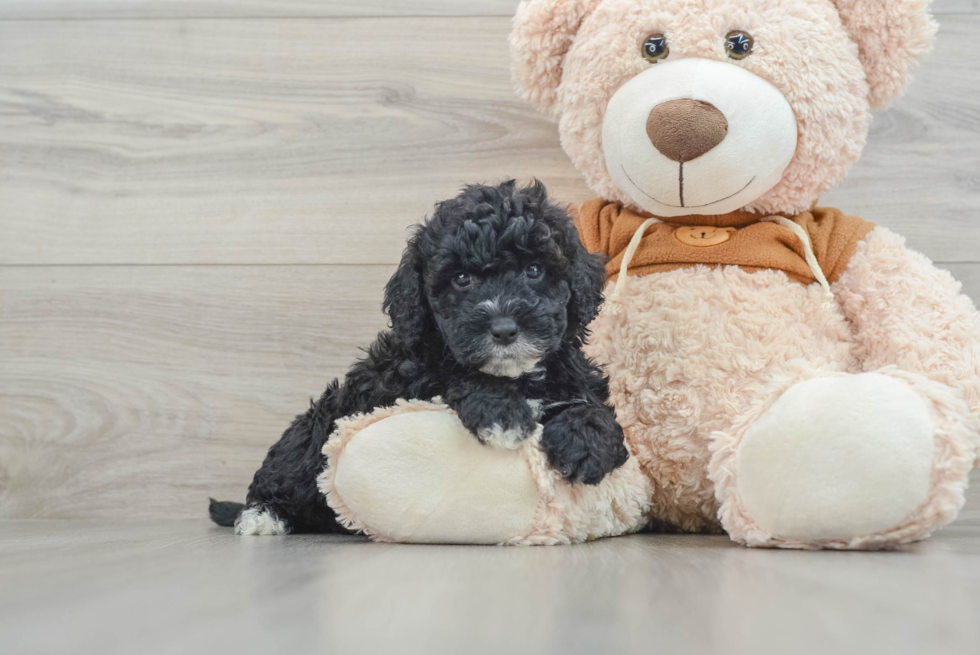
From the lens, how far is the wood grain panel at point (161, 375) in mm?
1506

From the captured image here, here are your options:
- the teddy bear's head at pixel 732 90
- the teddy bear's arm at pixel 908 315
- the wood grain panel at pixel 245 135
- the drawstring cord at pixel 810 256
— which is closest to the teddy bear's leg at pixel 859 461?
the teddy bear's arm at pixel 908 315

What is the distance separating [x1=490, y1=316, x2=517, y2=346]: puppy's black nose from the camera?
88 cm

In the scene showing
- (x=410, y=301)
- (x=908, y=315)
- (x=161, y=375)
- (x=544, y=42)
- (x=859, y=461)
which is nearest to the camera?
(x=859, y=461)

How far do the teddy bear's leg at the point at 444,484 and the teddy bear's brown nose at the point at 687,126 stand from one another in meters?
0.44

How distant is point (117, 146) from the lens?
155 centimetres

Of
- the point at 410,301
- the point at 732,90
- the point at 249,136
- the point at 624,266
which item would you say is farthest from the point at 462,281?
the point at 249,136

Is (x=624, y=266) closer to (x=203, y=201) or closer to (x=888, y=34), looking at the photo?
(x=888, y=34)

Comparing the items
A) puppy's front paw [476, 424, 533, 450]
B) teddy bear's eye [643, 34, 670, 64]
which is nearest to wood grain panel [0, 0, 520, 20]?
teddy bear's eye [643, 34, 670, 64]

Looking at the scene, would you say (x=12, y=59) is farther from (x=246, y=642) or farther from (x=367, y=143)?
(x=246, y=642)

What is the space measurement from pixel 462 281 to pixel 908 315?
0.64m

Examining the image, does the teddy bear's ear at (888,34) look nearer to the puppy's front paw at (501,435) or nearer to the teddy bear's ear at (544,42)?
the teddy bear's ear at (544,42)

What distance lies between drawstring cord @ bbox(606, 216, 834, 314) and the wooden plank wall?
12.9 inches

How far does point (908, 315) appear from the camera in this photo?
1096 millimetres

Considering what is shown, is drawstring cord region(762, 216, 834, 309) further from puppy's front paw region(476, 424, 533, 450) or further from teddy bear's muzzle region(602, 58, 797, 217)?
puppy's front paw region(476, 424, 533, 450)
